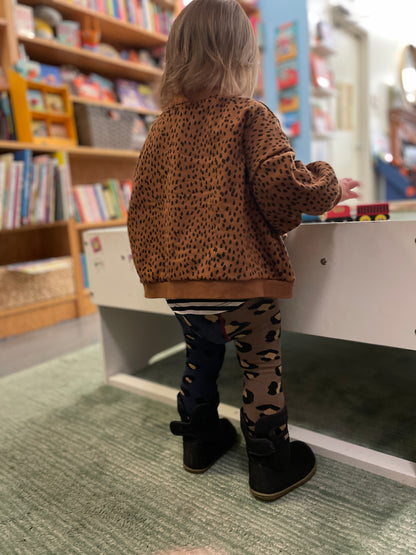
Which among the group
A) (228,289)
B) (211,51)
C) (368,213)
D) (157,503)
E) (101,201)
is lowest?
(157,503)

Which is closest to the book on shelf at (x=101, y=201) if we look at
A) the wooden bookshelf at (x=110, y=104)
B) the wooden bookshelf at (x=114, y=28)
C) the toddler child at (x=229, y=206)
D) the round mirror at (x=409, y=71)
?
the wooden bookshelf at (x=110, y=104)

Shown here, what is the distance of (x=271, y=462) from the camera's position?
76 cm

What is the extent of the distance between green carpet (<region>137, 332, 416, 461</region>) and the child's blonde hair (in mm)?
735

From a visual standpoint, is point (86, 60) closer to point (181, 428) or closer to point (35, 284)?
point (35, 284)

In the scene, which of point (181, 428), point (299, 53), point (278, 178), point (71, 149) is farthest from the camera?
point (299, 53)

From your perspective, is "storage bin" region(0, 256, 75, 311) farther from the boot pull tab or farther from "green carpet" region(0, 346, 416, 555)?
the boot pull tab

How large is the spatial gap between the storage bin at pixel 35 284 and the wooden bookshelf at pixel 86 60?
3.33 ft

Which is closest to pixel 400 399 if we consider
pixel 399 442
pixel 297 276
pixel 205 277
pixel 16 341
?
pixel 399 442

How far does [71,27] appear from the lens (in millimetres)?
2203

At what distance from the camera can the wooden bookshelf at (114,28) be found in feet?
6.95

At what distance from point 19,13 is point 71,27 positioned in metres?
0.31

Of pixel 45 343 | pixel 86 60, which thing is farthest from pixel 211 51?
pixel 86 60

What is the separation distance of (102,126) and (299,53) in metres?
1.67

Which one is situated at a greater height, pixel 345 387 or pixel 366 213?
pixel 366 213
